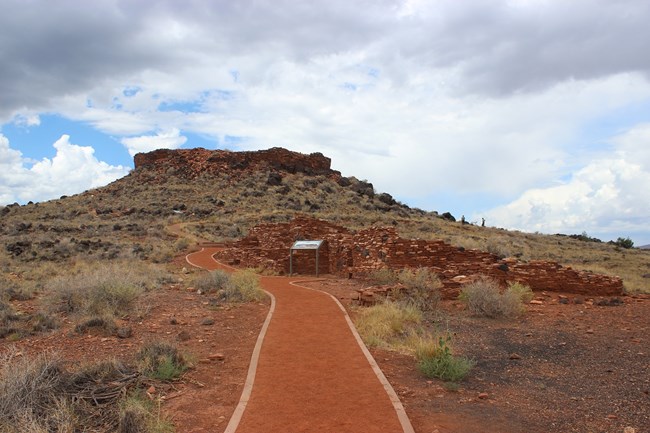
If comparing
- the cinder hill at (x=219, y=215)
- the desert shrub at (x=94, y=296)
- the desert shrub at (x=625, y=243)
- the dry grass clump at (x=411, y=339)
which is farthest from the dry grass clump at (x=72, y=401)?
the desert shrub at (x=625, y=243)

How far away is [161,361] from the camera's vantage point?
7074 mm

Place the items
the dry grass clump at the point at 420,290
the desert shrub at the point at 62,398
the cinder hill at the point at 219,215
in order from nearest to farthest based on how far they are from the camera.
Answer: the desert shrub at the point at 62,398 → the dry grass clump at the point at 420,290 → the cinder hill at the point at 219,215

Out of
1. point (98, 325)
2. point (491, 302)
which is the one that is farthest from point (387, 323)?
point (98, 325)

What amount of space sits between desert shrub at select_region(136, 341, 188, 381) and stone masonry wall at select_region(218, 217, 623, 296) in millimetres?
8643

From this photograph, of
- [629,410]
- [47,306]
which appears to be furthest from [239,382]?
[47,306]

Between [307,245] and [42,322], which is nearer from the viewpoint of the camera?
[42,322]

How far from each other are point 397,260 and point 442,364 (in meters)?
10.1

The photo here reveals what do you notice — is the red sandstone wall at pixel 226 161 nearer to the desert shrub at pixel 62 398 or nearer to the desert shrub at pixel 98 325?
the desert shrub at pixel 98 325

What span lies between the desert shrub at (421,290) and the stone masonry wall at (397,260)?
0.50 m

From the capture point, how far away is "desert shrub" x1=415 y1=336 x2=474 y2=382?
7.23 m

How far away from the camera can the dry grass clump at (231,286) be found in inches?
533

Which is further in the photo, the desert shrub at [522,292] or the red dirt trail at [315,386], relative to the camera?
the desert shrub at [522,292]

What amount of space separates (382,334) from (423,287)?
14.1 feet

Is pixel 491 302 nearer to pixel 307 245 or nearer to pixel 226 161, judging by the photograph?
pixel 307 245
